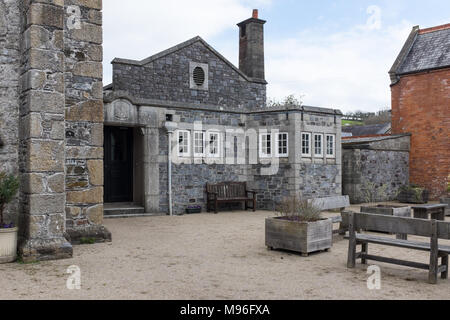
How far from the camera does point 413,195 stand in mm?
17641

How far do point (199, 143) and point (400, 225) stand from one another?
8.79 meters

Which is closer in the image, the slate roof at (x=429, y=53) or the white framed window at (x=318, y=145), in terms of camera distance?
the white framed window at (x=318, y=145)

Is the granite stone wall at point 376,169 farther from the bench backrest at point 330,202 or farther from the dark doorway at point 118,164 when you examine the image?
the dark doorway at point 118,164

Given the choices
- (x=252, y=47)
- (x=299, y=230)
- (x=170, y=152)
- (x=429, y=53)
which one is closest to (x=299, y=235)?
(x=299, y=230)

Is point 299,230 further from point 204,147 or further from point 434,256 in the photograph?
point 204,147

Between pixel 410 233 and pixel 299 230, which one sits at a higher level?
pixel 410 233

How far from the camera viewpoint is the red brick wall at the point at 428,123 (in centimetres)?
1814

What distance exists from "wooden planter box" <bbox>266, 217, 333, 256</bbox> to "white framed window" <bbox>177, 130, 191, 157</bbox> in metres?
6.40

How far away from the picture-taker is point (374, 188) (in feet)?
56.6

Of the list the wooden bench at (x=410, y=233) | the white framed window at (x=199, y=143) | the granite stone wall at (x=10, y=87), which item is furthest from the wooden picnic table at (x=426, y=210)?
the granite stone wall at (x=10, y=87)

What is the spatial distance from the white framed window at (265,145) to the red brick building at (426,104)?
8296mm

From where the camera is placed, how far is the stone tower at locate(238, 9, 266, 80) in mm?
18812
